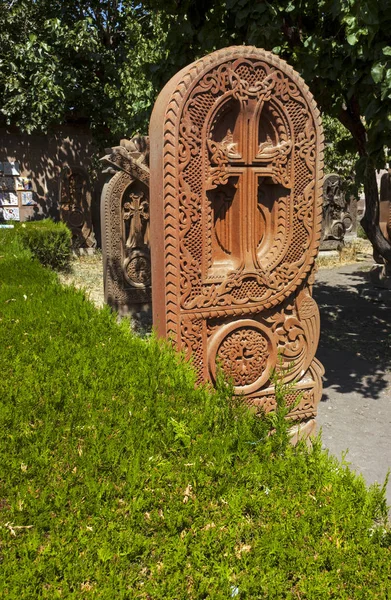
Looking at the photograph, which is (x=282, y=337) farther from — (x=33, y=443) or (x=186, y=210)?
(x=33, y=443)

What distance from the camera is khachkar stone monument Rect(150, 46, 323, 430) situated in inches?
132

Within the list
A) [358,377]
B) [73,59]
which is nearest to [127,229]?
[358,377]

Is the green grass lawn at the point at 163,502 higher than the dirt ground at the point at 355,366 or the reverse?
higher

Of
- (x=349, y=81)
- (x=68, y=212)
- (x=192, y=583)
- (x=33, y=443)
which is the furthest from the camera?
(x=68, y=212)

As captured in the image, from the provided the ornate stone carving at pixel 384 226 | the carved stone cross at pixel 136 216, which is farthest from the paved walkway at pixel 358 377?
the carved stone cross at pixel 136 216

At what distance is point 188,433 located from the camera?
2.32 metres

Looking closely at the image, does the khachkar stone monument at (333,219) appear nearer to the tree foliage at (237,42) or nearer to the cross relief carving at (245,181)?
the tree foliage at (237,42)

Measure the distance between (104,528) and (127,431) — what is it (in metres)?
0.56

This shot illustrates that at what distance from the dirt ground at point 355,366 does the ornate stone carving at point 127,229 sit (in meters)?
1.08

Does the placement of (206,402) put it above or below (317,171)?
below

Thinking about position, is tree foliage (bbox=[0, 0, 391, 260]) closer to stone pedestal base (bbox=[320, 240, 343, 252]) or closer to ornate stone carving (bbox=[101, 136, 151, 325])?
ornate stone carving (bbox=[101, 136, 151, 325])

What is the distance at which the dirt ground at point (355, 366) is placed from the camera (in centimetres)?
472

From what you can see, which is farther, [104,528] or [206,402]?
[206,402]

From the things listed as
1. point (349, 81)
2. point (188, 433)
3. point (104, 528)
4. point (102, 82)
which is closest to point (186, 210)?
point (188, 433)
